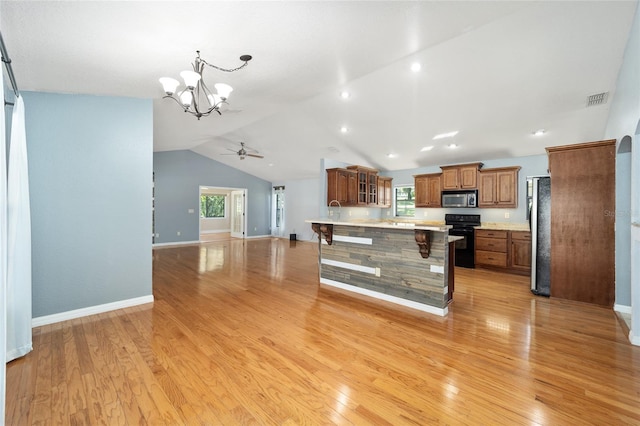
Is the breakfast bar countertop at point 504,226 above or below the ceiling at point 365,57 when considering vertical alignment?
Answer: below

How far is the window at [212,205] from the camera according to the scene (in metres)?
12.2

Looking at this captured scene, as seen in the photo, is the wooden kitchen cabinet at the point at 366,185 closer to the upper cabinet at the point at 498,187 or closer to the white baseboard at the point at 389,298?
the upper cabinet at the point at 498,187

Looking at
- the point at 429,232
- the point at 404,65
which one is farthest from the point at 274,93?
the point at 429,232

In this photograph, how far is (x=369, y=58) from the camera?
282 cm

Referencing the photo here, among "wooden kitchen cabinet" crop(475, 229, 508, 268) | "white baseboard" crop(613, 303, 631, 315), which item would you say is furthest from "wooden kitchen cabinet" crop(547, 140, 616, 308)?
"wooden kitchen cabinet" crop(475, 229, 508, 268)

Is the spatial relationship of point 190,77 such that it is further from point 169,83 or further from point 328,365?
point 328,365

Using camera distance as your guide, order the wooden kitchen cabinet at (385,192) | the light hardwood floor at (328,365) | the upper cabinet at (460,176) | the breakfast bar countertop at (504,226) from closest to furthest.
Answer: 1. the light hardwood floor at (328,365)
2. the breakfast bar countertop at (504,226)
3. the upper cabinet at (460,176)
4. the wooden kitchen cabinet at (385,192)

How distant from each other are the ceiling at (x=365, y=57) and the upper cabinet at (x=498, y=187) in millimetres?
491

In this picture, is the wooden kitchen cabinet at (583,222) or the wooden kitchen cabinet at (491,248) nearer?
the wooden kitchen cabinet at (583,222)

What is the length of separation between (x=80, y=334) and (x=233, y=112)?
357 cm

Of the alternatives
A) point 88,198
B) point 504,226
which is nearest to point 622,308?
point 504,226

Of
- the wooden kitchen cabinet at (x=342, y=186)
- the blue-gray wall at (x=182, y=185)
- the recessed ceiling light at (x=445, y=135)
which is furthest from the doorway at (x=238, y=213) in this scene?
the recessed ceiling light at (x=445, y=135)

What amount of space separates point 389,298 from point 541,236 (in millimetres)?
2461

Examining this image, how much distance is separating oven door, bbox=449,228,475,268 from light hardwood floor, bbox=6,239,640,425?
193 centimetres
